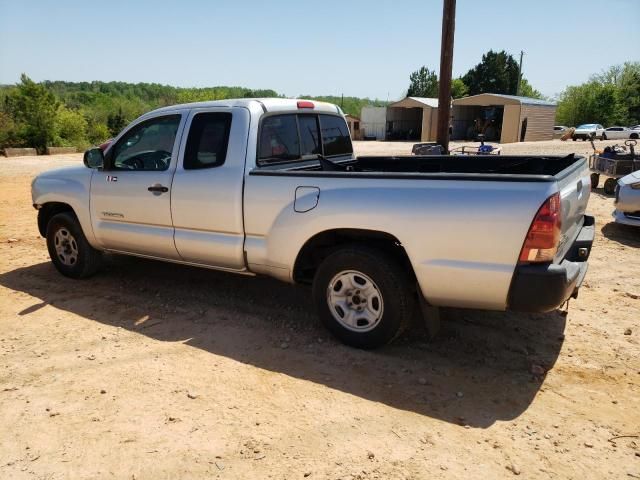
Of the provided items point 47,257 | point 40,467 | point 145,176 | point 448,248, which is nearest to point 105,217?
point 145,176

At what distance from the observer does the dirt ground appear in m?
2.67

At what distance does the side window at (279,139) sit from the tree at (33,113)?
1066 inches

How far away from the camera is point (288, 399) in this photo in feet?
10.8

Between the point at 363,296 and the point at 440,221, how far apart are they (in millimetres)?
916

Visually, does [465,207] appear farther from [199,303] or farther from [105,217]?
[105,217]

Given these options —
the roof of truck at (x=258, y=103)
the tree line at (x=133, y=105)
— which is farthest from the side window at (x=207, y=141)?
the tree line at (x=133, y=105)

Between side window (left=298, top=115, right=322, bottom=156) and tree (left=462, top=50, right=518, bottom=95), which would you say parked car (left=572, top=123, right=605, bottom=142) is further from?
side window (left=298, top=115, right=322, bottom=156)

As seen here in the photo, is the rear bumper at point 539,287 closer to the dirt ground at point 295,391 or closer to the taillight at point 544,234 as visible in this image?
the taillight at point 544,234

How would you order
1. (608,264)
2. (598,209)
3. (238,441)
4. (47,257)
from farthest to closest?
(598,209)
(47,257)
(608,264)
(238,441)

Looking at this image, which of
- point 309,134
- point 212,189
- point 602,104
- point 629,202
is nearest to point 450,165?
point 309,134

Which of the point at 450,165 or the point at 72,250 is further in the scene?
the point at 72,250

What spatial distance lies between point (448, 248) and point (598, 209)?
7908 millimetres

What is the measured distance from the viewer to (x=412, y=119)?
152 feet

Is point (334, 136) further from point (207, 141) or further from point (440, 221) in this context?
point (440, 221)
